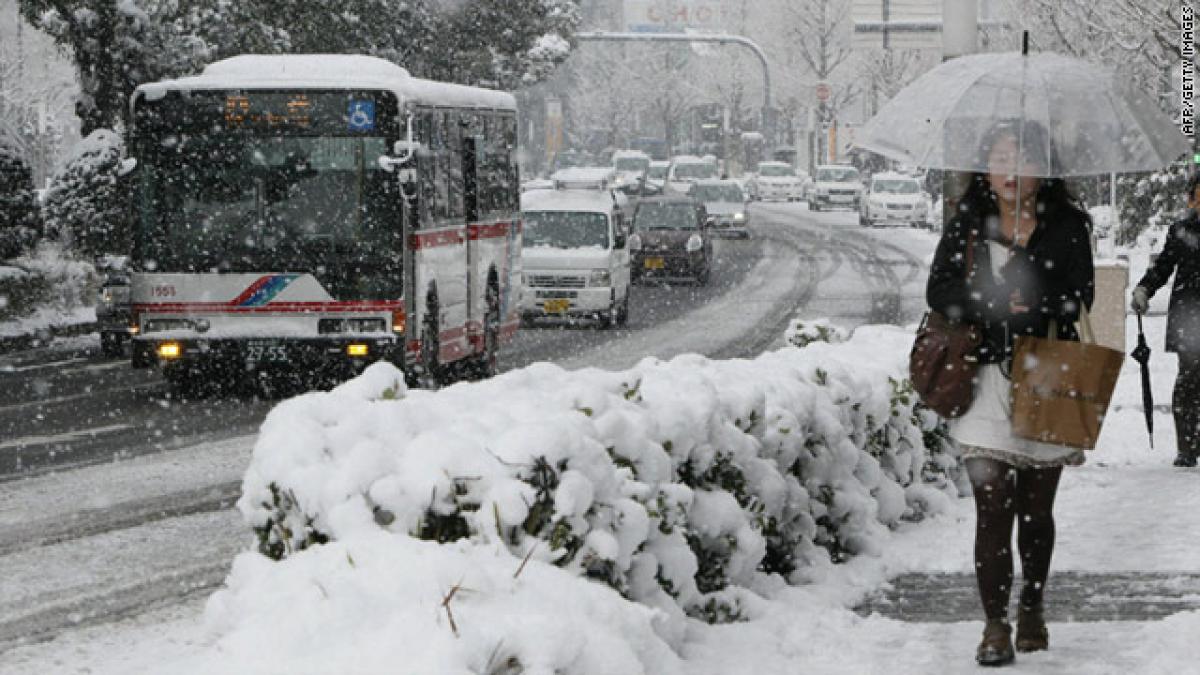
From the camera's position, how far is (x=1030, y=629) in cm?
756

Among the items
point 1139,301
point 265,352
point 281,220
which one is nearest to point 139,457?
point 265,352

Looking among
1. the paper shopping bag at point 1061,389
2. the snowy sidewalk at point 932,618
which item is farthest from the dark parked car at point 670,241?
the paper shopping bag at point 1061,389

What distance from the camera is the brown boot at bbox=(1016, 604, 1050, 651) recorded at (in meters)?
7.56

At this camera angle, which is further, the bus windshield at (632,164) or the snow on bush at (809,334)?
the bus windshield at (632,164)

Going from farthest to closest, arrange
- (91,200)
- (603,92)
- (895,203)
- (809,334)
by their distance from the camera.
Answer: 1. (603,92)
2. (895,203)
3. (91,200)
4. (809,334)

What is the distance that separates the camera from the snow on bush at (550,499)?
6.05 metres

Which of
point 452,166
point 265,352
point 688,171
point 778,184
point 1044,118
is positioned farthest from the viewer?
point 778,184

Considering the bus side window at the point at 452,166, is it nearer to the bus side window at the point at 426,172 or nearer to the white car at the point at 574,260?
the bus side window at the point at 426,172

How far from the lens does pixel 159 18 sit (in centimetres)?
3231

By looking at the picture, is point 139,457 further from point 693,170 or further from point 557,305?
point 693,170

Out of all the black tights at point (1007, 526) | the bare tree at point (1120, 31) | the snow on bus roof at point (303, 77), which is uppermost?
the bare tree at point (1120, 31)

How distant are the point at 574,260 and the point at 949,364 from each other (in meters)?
23.2

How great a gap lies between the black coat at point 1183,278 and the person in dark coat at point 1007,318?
549cm

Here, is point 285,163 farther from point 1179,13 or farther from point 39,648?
point 1179,13
